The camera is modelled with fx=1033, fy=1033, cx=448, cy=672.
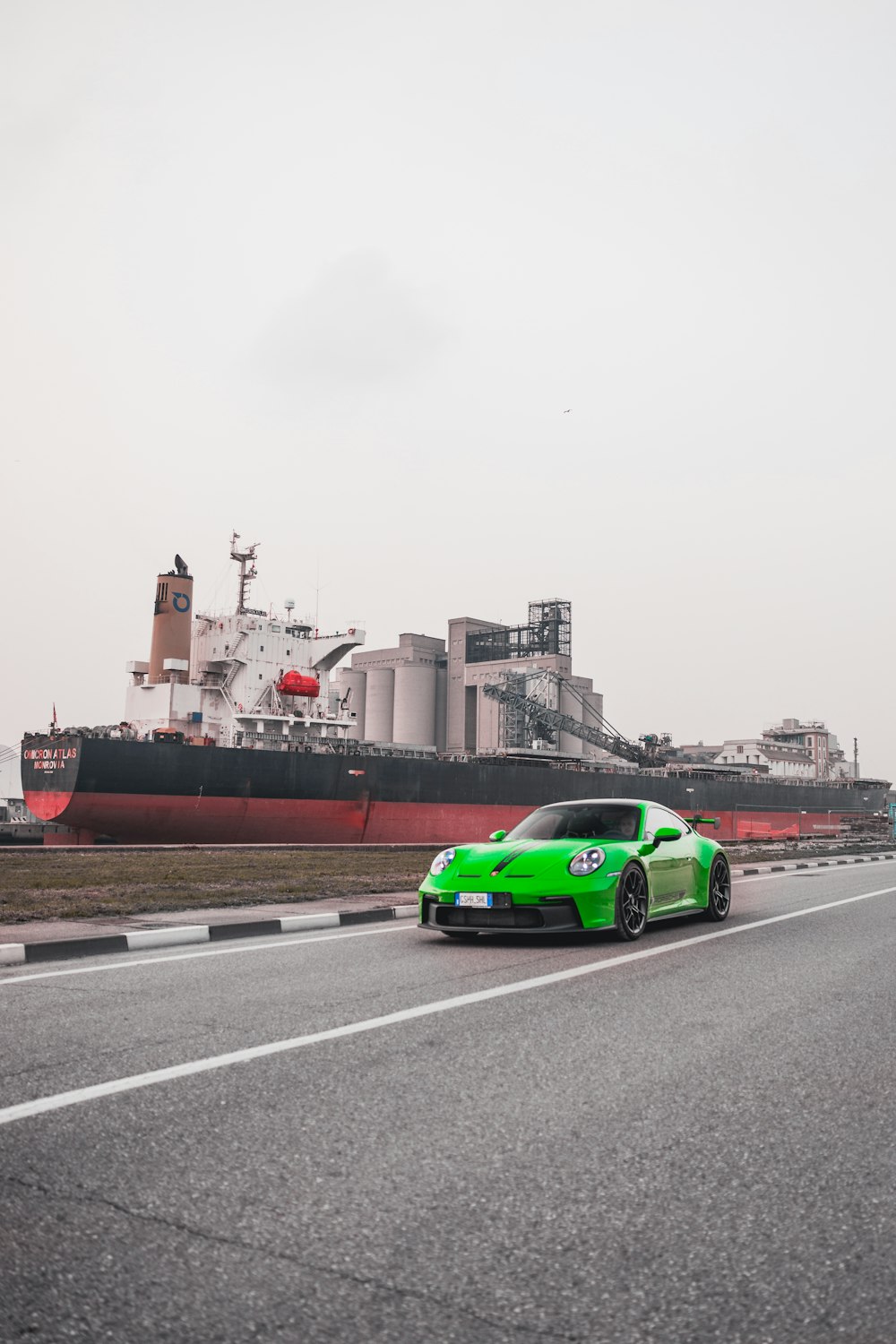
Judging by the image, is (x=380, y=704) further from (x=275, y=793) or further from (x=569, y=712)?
(x=275, y=793)

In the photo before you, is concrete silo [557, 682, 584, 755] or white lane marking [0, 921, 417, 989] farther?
concrete silo [557, 682, 584, 755]

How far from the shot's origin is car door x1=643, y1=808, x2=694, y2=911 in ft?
32.0

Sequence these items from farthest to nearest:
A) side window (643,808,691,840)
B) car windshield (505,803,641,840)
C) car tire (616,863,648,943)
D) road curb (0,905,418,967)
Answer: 1. side window (643,808,691,840)
2. car windshield (505,803,641,840)
3. car tire (616,863,648,943)
4. road curb (0,905,418,967)

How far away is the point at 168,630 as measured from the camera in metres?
37.4

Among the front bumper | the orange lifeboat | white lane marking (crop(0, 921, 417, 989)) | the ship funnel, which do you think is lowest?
white lane marking (crop(0, 921, 417, 989))

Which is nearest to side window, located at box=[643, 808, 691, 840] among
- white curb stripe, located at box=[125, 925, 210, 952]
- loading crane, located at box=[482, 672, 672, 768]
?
white curb stripe, located at box=[125, 925, 210, 952]

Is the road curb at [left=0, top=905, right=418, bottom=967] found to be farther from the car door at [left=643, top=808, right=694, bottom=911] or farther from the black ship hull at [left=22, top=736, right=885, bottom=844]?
the black ship hull at [left=22, top=736, right=885, bottom=844]

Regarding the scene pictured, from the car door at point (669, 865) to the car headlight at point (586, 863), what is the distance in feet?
2.98

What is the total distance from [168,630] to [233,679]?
2.95m

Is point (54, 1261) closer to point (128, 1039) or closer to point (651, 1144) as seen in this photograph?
point (651, 1144)

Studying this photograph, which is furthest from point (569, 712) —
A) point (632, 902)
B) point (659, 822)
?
point (632, 902)

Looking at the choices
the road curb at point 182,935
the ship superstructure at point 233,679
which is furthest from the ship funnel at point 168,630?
the road curb at point 182,935

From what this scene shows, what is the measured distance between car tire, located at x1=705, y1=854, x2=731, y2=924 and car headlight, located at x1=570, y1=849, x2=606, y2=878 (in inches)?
98.0

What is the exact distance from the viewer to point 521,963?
7.74m
